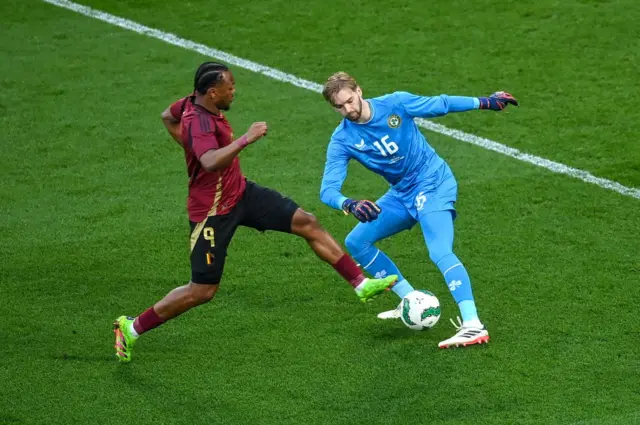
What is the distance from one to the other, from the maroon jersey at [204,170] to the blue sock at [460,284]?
152 centimetres

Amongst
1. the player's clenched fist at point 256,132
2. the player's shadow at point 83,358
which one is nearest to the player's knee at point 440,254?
the player's clenched fist at point 256,132

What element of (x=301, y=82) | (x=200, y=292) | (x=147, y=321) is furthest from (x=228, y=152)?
(x=301, y=82)

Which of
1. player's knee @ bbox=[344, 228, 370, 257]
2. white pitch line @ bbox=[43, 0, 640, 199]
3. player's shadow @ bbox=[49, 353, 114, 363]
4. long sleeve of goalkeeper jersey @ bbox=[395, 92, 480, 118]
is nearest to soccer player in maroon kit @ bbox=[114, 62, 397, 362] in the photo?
player's shadow @ bbox=[49, 353, 114, 363]

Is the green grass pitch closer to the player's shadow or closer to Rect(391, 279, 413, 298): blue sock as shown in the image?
the player's shadow

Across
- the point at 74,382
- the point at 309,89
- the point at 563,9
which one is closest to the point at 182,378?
the point at 74,382

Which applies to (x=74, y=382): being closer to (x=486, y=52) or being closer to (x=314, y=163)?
(x=314, y=163)

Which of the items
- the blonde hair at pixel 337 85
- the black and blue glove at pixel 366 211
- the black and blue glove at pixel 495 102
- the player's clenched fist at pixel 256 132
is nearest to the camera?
the player's clenched fist at pixel 256 132

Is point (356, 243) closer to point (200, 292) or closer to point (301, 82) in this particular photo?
point (200, 292)

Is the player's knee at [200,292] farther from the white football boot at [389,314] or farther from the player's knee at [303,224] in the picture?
the white football boot at [389,314]

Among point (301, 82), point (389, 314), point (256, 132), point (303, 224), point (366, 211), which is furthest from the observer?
point (301, 82)

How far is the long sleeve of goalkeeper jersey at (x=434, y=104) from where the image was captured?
826cm

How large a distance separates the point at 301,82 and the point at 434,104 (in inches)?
199

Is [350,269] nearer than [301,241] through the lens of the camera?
Yes

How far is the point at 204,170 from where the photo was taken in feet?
25.6
